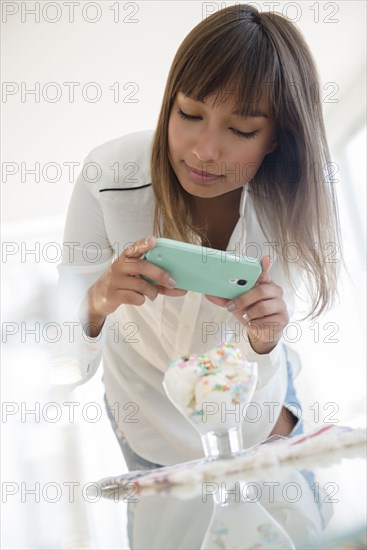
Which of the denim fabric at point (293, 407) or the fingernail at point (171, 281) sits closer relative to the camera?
the fingernail at point (171, 281)

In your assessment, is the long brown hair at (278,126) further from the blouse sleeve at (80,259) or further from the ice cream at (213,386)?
the ice cream at (213,386)

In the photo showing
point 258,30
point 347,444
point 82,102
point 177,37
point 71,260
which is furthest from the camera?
point 82,102

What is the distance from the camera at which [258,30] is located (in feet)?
3.03

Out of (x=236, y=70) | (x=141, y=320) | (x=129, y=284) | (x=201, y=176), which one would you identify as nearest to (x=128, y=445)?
(x=141, y=320)

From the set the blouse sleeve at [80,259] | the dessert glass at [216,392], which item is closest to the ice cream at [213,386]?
the dessert glass at [216,392]

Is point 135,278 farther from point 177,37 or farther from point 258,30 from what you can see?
point 177,37

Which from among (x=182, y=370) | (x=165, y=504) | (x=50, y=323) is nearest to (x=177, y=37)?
(x=50, y=323)

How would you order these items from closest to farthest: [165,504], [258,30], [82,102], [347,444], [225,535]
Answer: [225,535] → [165,504] → [347,444] → [258,30] → [82,102]

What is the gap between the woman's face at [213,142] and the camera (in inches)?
35.7

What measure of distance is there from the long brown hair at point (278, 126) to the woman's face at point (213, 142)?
0.06 ft

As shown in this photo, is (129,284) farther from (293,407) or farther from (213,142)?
(293,407)

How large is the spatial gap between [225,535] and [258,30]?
671mm

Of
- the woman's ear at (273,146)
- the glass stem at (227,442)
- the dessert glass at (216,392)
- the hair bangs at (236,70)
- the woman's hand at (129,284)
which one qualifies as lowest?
the glass stem at (227,442)

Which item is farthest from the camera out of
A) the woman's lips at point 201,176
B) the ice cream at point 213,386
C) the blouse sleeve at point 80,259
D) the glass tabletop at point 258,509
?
the blouse sleeve at point 80,259
